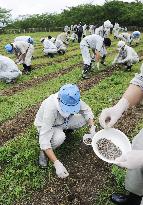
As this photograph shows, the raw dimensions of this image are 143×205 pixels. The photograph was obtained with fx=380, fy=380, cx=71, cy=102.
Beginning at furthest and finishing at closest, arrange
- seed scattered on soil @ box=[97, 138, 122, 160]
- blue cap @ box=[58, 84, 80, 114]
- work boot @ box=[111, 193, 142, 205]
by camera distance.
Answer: blue cap @ box=[58, 84, 80, 114] < work boot @ box=[111, 193, 142, 205] < seed scattered on soil @ box=[97, 138, 122, 160]

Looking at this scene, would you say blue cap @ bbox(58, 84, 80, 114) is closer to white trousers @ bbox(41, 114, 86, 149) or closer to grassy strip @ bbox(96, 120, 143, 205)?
white trousers @ bbox(41, 114, 86, 149)

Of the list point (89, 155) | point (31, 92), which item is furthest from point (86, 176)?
point (31, 92)

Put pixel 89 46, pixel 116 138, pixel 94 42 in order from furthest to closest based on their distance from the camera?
pixel 89 46
pixel 94 42
pixel 116 138

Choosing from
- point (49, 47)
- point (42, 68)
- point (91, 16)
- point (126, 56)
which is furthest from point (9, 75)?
point (91, 16)

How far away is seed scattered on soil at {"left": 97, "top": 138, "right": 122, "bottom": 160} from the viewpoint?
388 centimetres

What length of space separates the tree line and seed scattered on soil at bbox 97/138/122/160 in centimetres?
3486

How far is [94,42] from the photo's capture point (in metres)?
11.8

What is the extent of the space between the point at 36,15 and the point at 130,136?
4392 centimetres

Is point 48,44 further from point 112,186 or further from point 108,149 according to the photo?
point 108,149

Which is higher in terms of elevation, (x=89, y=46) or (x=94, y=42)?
(x=94, y=42)

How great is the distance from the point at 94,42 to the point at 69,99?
731 centimetres

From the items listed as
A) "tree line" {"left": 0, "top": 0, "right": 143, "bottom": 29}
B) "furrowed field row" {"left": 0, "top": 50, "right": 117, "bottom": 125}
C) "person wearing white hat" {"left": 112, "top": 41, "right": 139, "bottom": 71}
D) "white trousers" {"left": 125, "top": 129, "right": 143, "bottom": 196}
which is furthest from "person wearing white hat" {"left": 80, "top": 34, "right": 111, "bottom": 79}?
"tree line" {"left": 0, "top": 0, "right": 143, "bottom": 29}

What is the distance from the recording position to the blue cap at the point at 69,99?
15.6ft

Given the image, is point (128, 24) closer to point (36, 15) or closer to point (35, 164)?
point (36, 15)
